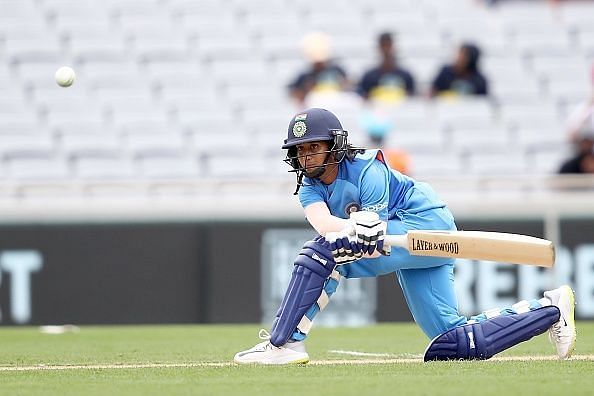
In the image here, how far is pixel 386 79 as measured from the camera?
555 inches

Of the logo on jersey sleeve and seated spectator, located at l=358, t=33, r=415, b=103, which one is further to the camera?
seated spectator, located at l=358, t=33, r=415, b=103

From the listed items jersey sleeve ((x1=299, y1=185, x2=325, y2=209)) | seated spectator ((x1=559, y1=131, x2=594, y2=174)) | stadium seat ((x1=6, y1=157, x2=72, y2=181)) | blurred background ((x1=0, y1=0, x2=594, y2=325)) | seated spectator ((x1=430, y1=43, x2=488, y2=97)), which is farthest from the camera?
seated spectator ((x1=430, y1=43, x2=488, y2=97))

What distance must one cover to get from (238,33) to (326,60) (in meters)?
2.58

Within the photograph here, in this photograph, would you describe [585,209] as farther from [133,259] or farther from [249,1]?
[249,1]

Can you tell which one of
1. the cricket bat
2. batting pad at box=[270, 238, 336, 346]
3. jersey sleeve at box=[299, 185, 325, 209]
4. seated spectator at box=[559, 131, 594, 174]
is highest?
jersey sleeve at box=[299, 185, 325, 209]

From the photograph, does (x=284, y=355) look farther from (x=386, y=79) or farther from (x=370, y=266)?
(x=386, y=79)

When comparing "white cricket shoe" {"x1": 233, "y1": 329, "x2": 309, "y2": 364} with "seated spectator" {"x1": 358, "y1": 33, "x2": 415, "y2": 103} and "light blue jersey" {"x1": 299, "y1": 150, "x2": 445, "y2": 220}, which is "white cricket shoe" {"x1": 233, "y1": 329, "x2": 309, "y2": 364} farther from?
"seated spectator" {"x1": 358, "y1": 33, "x2": 415, "y2": 103}

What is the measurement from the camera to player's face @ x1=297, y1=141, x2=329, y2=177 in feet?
23.0

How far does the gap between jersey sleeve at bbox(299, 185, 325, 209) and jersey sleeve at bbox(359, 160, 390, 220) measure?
253 millimetres

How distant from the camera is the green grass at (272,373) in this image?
570 centimetres

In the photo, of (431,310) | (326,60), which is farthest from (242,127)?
(431,310)

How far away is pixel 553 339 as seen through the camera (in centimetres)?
716

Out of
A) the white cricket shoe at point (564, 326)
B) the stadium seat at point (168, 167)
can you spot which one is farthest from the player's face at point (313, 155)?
the stadium seat at point (168, 167)

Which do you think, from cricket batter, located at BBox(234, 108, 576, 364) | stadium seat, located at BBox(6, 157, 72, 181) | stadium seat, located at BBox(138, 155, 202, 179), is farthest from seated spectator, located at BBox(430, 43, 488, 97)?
cricket batter, located at BBox(234, 108, 576, 364)
